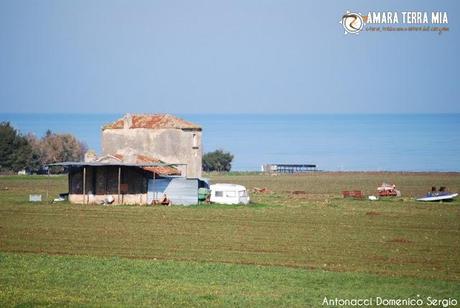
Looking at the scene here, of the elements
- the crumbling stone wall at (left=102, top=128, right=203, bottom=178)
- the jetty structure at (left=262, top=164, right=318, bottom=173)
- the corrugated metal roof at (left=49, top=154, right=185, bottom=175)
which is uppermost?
the jetty structure at (left=262, top=164, right=318, bottom=173)

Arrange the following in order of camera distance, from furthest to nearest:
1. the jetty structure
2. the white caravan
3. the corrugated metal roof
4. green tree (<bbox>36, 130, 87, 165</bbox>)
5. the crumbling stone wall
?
the jetty structure → green tree (<bbox>36, 130, 87, 165</bbox>) → the crumbling stone wall → the white caravan → the corrugated metal roof

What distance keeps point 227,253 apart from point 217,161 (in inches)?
3145

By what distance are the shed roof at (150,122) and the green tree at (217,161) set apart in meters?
45.8

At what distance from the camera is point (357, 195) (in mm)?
66500

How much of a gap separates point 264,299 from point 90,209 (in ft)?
95.4

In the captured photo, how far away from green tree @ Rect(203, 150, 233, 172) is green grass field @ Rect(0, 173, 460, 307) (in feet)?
176

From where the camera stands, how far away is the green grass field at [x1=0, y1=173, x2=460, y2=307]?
27438 mm

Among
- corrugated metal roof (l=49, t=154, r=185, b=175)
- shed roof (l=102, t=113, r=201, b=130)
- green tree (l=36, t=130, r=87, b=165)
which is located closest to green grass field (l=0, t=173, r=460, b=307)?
corrugated metal roof (l=49, t=154, r=185, b=175)

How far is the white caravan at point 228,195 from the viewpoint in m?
58.8

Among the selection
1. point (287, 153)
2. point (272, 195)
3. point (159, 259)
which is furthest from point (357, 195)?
point (287, 153)

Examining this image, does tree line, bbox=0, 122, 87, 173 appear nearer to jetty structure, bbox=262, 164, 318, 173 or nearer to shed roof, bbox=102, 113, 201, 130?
jetty structure, bbox=262, 164, 318, 173

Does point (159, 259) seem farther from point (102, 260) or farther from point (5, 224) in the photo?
point (5, 224)

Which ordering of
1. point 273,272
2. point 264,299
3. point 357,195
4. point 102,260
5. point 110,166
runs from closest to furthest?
1. point 264,299
2. point 273,272
3. point 102,260
4. point 110,166
5. point 357,195

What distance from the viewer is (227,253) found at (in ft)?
117
